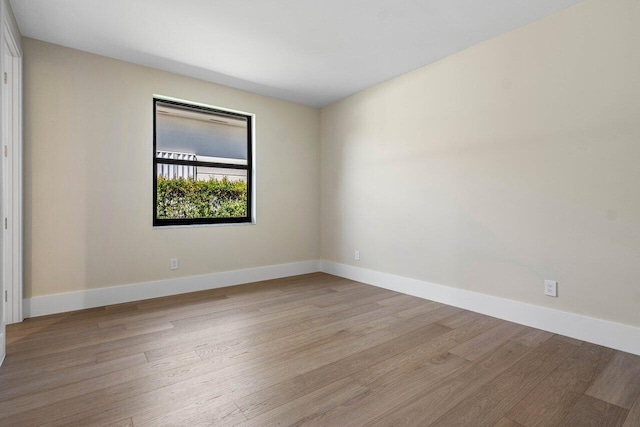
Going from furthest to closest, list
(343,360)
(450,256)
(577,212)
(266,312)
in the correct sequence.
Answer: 1. (450,256)
2. (266,312)
3. (577,212)
4. (343,360)

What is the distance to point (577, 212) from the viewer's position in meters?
2.44

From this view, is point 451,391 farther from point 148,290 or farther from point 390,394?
point 148,290

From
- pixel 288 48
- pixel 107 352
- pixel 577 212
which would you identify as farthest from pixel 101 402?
pixel 577 212

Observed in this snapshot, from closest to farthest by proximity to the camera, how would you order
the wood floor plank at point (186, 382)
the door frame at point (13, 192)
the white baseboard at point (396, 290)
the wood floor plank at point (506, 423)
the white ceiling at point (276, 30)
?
1. the wood floor plank at point (506, 423)
2. the wood floor plank at point (186, 382)
3. the white baseboard at point (396, 290)
4. the white ceiling at point (276, 30)
5. the door frame at point (13, 192)

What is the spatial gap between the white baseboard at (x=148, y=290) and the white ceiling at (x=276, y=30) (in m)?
2.35

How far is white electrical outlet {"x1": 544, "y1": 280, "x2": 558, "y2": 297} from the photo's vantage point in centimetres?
255

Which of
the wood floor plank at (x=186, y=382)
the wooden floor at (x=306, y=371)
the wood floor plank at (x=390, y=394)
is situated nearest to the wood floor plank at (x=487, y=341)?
the wooden floor at (x=306, y=371)

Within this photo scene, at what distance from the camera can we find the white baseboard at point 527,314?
224 cm

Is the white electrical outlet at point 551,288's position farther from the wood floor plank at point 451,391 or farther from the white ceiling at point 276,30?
the white ceiling at point 276,30

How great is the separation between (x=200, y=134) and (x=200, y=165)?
0.40m

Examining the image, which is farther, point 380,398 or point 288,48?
point 288,48

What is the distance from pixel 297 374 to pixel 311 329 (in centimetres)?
71

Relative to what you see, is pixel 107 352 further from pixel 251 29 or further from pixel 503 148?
pixel 503 148

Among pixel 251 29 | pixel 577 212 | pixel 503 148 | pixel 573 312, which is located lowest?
pixel 573 312
